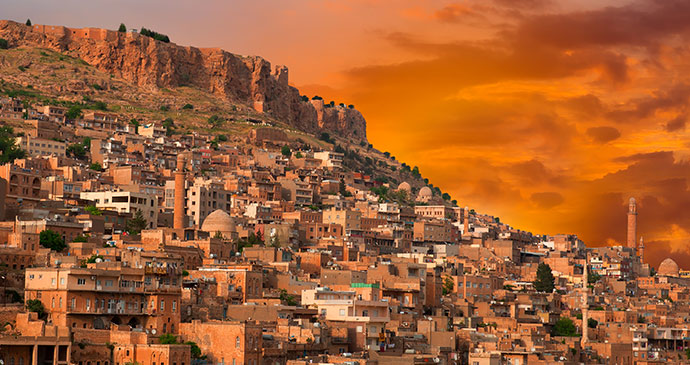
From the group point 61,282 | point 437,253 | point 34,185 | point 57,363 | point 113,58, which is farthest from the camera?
point 113,58

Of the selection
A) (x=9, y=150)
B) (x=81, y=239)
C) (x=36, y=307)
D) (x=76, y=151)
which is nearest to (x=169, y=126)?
(x=76, y=151)

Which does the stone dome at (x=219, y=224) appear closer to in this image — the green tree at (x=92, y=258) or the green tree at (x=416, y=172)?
the green tree at (x=92, y=258)

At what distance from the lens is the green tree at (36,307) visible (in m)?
60.3

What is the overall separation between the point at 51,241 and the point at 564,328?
110 ft

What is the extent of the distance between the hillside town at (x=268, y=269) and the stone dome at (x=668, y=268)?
0.72 ft

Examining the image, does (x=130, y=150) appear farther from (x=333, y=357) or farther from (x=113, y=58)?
(x=333, y=357)

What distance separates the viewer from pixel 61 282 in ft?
201

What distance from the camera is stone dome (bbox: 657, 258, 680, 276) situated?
139 metres

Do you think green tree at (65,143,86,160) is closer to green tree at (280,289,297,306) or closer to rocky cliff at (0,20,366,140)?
rocky cliff at (0,20,366,140)

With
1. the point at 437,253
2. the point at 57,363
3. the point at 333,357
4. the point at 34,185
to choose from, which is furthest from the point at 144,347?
the point at 437,253

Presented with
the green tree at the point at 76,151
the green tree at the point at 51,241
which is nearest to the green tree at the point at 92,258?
the green tree at the point at 51,241

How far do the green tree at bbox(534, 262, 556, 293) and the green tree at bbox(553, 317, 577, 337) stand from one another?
1245 cm

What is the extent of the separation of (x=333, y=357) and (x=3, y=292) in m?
16.6

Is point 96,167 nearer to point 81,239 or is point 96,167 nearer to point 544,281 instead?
point 81,239
